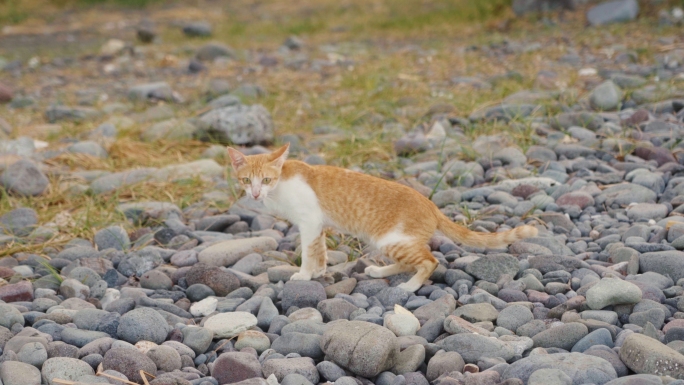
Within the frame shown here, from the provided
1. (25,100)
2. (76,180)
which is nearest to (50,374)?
(76,180)

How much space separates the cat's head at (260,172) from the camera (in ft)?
13.7

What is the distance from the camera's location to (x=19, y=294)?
13.4 feet

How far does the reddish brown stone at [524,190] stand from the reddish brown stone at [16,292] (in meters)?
3.23

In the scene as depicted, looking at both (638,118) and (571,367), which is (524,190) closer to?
(638,118)

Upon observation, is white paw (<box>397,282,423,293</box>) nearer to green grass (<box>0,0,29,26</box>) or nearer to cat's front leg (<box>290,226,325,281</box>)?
cat's front leg (<box>290,226,325,281</box>)

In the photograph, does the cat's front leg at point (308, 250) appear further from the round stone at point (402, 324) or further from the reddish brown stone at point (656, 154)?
the reddish brown stone at point (656, 154)

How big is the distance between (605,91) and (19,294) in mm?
5391

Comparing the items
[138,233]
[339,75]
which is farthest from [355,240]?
[339,75]

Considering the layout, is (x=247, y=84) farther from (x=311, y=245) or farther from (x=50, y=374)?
(x=50, y=374)

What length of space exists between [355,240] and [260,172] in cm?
110

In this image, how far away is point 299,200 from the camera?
426cm

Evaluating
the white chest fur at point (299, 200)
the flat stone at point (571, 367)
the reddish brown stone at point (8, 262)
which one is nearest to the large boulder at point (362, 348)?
the flat stone at point (571, 367)

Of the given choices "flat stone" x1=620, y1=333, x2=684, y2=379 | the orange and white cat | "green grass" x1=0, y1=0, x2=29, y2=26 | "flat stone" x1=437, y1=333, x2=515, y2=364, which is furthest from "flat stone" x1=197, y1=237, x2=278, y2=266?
"green grass" x1=0, y1=0, x2=29, y2=26

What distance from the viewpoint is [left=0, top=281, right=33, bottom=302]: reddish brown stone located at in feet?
13.3
